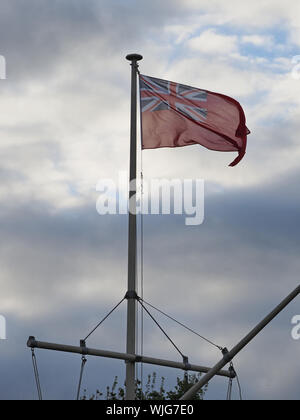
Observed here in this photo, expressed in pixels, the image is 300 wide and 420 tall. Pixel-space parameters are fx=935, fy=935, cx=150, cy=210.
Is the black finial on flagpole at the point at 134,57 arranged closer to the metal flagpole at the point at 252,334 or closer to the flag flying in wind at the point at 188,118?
the flag flying in wind at the point at 188,118

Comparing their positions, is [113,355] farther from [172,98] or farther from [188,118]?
[172,98]

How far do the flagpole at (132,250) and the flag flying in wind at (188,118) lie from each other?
0.42 m

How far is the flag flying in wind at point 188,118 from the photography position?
26.2 metres

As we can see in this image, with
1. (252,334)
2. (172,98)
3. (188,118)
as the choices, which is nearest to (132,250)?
(188,118)

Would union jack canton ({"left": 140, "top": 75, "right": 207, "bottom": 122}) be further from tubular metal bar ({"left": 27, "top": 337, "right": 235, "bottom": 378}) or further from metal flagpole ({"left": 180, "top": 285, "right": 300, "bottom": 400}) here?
metal flagpole ({"left": 180, "top": 285, "right": 300, "bottom": 400})

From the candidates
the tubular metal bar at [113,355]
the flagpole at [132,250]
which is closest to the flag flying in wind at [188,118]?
the flagpole at [132,250]

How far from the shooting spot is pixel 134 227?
85.3 ft

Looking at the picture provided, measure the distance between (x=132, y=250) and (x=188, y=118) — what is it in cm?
409

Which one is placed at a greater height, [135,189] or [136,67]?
[136,67]

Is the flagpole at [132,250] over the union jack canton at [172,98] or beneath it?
beneath

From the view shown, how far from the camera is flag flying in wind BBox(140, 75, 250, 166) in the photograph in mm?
26219
